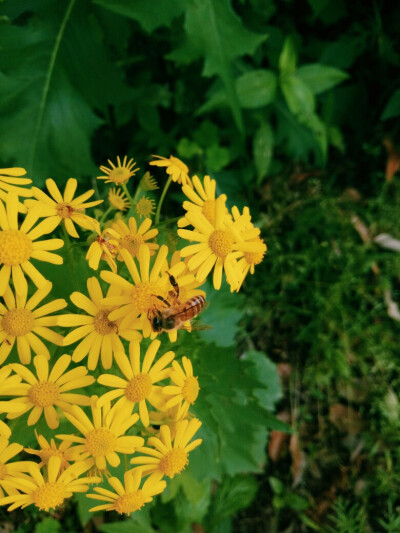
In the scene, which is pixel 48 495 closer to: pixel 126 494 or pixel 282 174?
pixel 126 494

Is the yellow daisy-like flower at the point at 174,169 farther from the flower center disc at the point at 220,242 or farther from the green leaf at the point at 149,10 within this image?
the green leaf at the point at 149,10

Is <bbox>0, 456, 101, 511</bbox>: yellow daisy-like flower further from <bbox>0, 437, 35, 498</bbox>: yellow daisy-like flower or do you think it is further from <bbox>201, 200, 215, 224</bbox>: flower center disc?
<bbox>201, 200, 215, 224</bbox>: flower center disc

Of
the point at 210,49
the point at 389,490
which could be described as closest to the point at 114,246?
the point at 210,49

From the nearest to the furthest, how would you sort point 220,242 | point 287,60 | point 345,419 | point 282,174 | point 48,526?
point 220,242 → point 48,526 → point 287,60 → point 345,419 → point 282,174

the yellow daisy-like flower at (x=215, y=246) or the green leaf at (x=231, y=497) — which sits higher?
the yellow daisy-like flower at (x=215, y=246)

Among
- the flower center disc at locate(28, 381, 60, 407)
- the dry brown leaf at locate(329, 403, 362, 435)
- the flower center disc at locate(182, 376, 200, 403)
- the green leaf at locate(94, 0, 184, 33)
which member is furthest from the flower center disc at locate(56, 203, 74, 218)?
the dry brown leaf at locate(329, 403, 362, 435)

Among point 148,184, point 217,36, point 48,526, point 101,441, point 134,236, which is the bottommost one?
point 101,441

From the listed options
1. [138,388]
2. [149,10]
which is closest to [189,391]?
[138,388]

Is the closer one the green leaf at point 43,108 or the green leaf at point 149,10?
the green leaf at point 149,10

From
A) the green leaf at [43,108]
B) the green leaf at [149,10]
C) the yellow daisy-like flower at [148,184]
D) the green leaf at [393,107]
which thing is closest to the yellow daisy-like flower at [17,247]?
the yellow daisy-like flower at [148,184]
